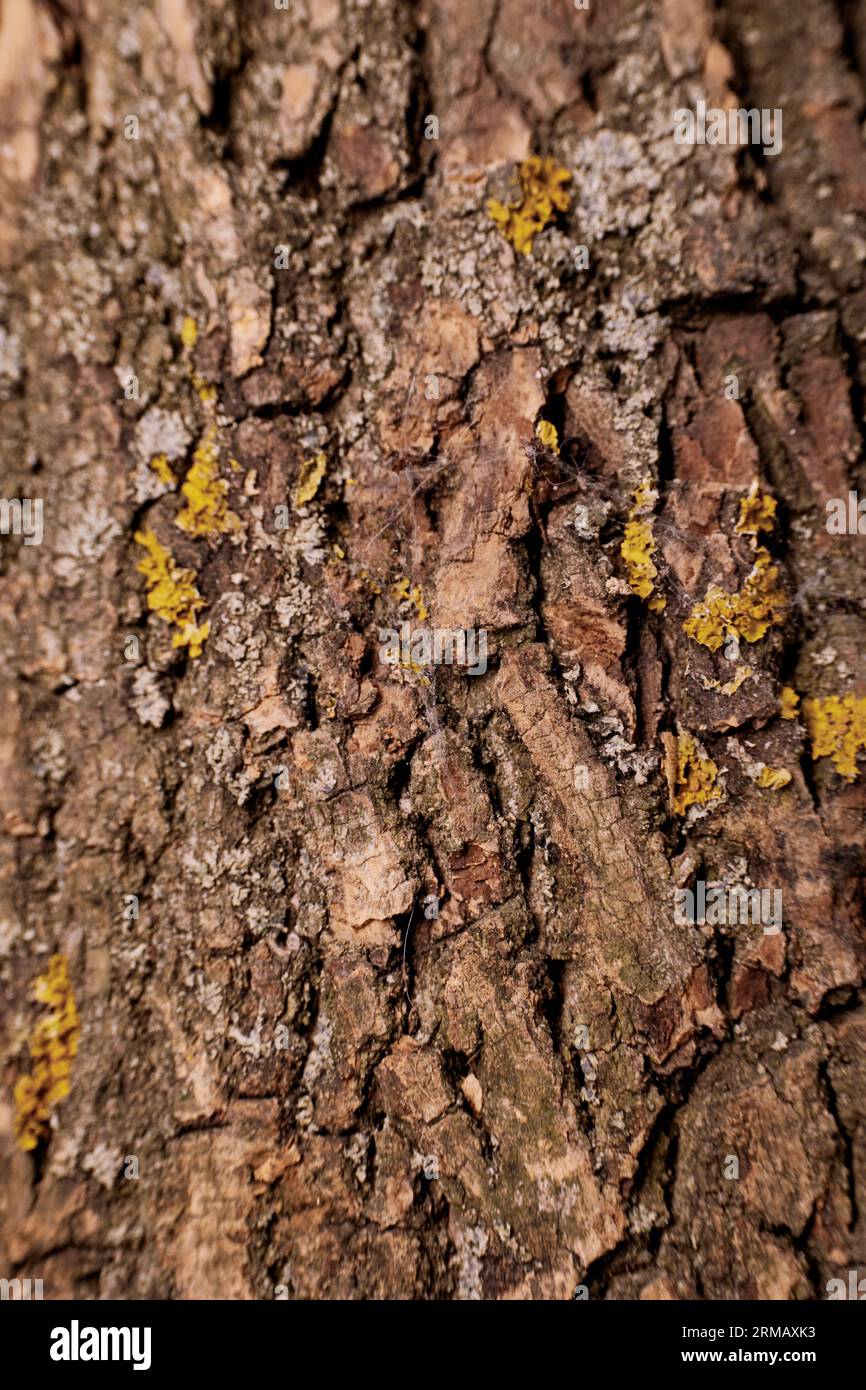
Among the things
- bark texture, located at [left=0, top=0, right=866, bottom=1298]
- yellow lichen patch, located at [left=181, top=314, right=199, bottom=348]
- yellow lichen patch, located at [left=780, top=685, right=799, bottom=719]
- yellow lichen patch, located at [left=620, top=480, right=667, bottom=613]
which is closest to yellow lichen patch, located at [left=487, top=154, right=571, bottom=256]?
bark texture, located at [left=0, top=0, right=866, bottom=1298]

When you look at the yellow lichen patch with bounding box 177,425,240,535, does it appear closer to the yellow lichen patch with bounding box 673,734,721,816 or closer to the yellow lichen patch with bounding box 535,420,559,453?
the yellow lichen patch with bounding box 535,420,559,453

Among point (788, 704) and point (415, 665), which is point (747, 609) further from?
point (415, 665)

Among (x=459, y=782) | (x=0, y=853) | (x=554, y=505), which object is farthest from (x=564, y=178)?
(x=0, y=853)

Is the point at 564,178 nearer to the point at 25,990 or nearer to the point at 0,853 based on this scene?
the point at 0,853

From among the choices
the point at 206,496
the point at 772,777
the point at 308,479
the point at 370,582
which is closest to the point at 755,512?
the point at 772,777

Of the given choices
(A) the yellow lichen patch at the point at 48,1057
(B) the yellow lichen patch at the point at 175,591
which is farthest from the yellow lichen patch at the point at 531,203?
(A) the yellow lichen patch at the point at 48,1057
